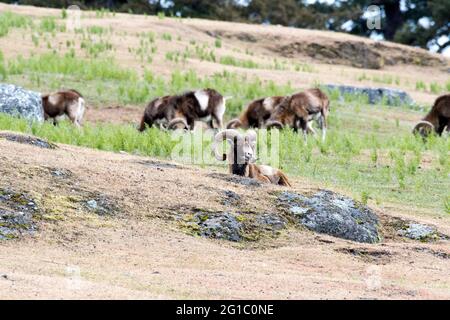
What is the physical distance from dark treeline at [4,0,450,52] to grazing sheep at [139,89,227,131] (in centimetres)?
2895

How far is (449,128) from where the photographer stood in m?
27.9

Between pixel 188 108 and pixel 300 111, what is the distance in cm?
259

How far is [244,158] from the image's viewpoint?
16.2m

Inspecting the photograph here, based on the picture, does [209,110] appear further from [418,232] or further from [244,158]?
[418,232]

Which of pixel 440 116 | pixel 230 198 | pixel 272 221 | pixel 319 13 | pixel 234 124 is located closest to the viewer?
pixel 272 221

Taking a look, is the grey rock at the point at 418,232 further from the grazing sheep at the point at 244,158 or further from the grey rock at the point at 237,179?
the grazing sheep at the point at 244,158

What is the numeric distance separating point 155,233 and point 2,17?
25444 millimetres

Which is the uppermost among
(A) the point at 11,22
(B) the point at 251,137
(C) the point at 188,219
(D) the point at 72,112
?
(A) the point at 11,22

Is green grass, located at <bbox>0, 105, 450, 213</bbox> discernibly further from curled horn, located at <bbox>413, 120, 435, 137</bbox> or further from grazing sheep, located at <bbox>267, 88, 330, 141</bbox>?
curled horn, located at <bbox>413, 120, 435, 137</bbox>

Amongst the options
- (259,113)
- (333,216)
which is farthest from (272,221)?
(259,113)

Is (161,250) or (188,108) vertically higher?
(188,108)

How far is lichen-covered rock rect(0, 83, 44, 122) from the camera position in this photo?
23141 millimetres

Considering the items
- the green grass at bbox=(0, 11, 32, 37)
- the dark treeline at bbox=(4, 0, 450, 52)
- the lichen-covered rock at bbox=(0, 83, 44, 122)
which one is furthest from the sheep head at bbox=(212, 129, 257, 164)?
the dark treeline at bbox=(4, 0, 450, 52)
